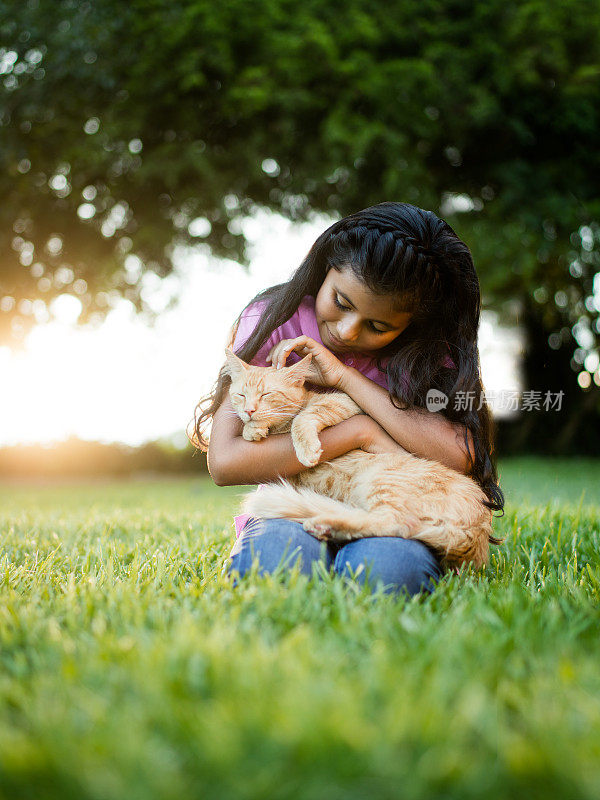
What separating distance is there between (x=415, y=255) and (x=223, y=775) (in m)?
1.64

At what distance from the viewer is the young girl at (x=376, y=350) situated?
80.7 inches

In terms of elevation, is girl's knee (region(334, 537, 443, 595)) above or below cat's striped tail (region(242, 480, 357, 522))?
below

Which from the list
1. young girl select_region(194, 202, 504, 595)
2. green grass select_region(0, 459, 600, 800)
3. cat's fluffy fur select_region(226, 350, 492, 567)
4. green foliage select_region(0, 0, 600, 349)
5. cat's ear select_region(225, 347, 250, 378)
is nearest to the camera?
green grass select_region(0, 459, 600, 800)

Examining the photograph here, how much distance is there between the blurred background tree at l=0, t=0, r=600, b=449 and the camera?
23.5 feet

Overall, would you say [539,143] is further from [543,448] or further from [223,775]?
[223,775]

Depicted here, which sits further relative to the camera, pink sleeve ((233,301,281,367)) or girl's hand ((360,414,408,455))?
pink sleeve ((233,301,281,367))

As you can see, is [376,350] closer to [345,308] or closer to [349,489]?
[345,308]

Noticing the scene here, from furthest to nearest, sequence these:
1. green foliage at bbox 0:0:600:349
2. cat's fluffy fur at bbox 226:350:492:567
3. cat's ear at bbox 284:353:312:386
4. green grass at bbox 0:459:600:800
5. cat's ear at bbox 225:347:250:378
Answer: green foliage at bbox 0:0:600:349, cat's ear at bbox 225:347:250:378, cat's ear at bbox 284:353:312:386, cat's fluffy fur at bbox 226:350:492:567, green grass at bbox 0:459:600:800

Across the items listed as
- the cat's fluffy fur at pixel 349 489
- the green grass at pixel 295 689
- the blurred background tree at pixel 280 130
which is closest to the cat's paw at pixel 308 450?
the cat's fluffy fur at pixel 349 489

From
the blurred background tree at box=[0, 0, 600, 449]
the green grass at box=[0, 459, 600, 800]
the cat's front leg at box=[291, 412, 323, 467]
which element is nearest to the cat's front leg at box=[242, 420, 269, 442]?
the cat's front leg at box=[291, 412, 323, 467]

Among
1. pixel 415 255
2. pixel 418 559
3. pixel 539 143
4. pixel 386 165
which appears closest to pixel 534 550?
pixel 418 559

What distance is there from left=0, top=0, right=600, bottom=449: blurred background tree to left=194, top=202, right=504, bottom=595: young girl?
5.45m

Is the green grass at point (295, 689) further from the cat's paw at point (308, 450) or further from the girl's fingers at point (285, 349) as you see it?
the girl's fingers at point (285, 349)

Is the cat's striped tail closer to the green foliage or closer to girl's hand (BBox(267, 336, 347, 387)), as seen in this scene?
girl's hand (BBox(267, 336, 347, 387))
